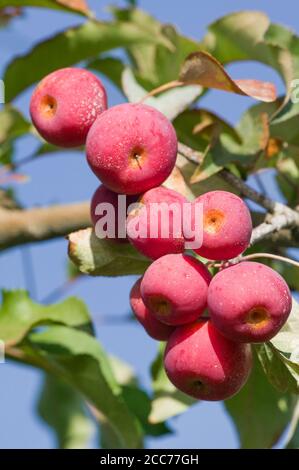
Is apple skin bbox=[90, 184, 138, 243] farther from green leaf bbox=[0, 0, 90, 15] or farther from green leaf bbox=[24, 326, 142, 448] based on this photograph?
Answer: green leaf bbox=[0, 0, 90, 15]

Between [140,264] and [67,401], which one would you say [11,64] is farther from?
[67,401]

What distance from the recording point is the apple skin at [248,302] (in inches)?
43.0

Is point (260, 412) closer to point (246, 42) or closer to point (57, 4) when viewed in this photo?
point (246, 42)

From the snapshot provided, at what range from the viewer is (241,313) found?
109 cm

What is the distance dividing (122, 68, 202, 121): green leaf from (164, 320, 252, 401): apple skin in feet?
1.84

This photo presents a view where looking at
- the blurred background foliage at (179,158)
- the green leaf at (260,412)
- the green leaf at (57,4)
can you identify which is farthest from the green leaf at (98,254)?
the green leaf at (57,4)

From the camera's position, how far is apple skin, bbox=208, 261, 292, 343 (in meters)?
1.09

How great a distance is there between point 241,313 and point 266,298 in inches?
1.4

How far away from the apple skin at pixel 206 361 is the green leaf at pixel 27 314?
0.64 m

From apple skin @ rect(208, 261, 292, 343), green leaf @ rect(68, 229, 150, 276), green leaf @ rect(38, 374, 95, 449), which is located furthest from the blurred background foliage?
green leaf @ rect(38, 374, 95, 449)

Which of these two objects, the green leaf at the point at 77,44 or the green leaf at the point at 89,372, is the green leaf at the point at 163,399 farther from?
the green leaf at the point at 77,44

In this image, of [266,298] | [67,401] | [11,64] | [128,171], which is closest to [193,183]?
[128,171]

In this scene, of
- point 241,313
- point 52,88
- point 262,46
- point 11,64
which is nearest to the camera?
point 241,313

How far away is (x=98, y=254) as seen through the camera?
135 centimetres
